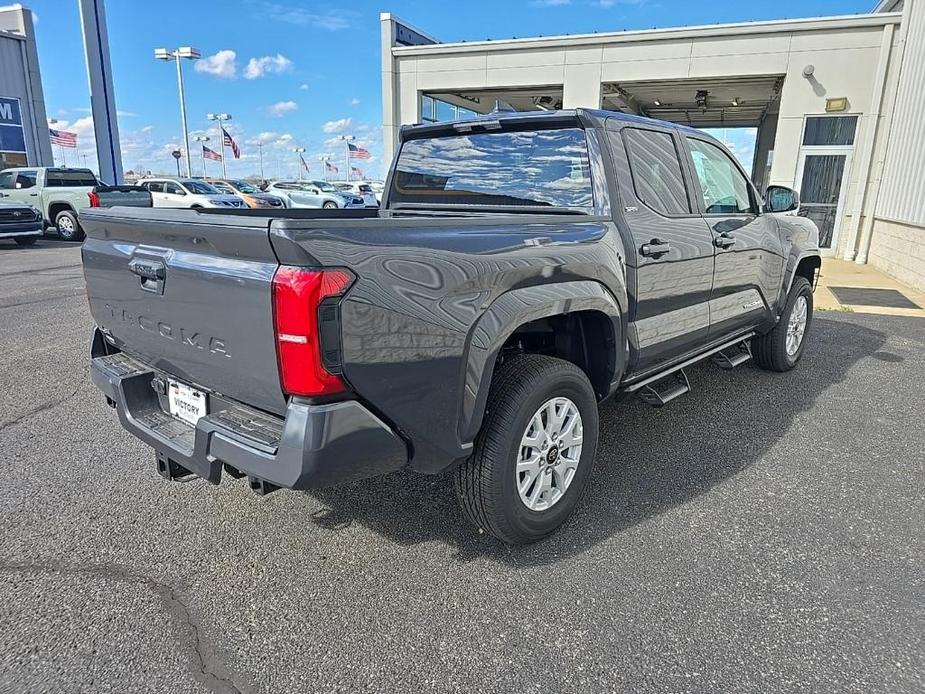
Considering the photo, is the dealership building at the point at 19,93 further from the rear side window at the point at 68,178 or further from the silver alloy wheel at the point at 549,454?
the silver alloy wheel at the point at 549,454

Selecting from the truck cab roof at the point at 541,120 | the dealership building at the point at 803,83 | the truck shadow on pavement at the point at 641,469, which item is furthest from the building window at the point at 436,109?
the truck cab roof at the point at 541,120

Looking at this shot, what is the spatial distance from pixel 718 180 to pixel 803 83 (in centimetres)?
1111

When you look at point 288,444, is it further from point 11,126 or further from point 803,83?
point 11,126

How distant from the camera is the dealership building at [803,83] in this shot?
1166 cm

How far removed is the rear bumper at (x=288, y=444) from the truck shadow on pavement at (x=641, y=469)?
83 centimetres

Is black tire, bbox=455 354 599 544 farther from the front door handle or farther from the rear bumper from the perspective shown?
the front door handle

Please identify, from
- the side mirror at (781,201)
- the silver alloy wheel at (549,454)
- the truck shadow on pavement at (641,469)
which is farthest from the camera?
the side mirror at (781,201)

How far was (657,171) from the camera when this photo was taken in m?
3.78

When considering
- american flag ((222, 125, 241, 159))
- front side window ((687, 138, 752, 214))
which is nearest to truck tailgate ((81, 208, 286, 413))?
front side window ((687, 138, 752, 214))

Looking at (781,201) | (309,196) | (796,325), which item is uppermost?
(781,201)

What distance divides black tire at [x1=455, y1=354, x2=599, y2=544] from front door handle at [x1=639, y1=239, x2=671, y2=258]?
867mm

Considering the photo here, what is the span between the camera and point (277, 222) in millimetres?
2016

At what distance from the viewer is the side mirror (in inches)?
198

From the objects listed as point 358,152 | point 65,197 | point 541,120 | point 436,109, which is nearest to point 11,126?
point 65,197
